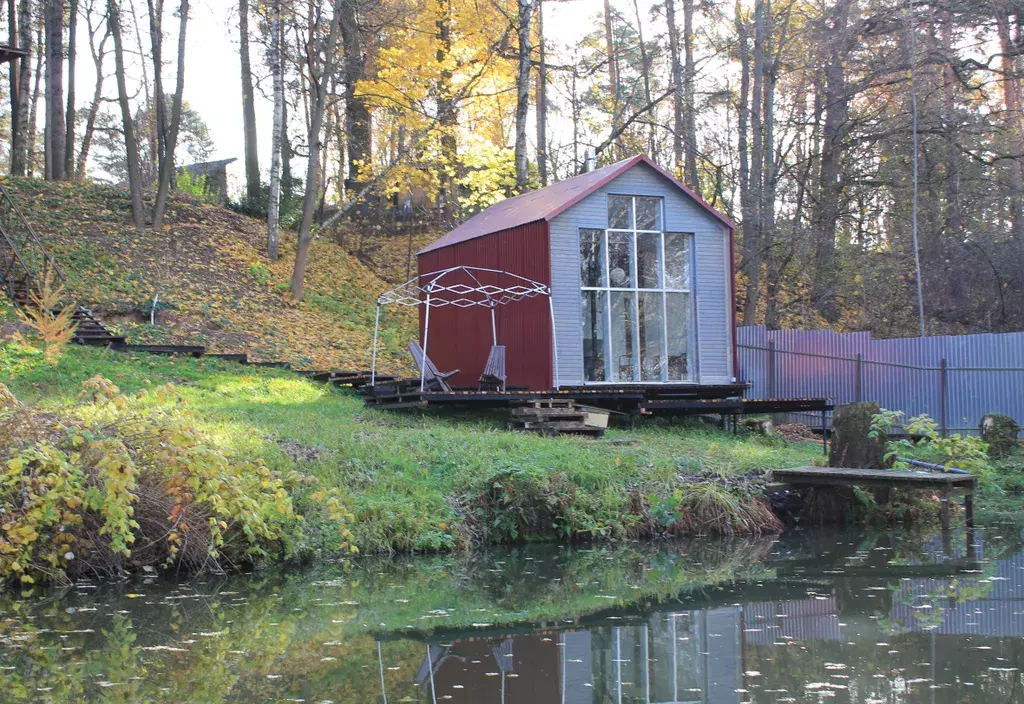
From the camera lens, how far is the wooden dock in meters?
10.8

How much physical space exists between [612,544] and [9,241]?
1387cm

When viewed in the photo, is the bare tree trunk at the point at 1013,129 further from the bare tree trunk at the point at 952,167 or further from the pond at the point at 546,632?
the pond at the point at 546,632

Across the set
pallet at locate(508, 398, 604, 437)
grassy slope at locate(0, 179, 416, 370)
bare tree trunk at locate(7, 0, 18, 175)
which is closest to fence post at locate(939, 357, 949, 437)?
pallet at locate(508, 398, 604, 437)

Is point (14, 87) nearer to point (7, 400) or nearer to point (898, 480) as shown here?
point (7, 400)

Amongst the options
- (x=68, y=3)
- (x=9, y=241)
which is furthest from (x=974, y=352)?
(x=68, y=3)

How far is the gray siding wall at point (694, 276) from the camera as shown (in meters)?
16.2

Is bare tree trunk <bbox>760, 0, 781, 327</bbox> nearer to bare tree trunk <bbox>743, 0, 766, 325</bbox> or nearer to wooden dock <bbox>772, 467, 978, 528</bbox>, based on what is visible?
bare tree trunk <bbox>743, 0, 766, 325</bbox>

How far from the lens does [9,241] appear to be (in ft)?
63.0

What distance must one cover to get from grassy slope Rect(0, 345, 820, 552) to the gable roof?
3.65m

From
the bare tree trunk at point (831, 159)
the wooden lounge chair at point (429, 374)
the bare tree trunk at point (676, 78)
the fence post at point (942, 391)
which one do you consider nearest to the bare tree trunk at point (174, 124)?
the wooden lounge chair at point (429, 374)

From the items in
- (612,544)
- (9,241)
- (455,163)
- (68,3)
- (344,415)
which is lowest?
(612,544)

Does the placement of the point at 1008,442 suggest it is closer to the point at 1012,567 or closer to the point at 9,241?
the point at 1012,567

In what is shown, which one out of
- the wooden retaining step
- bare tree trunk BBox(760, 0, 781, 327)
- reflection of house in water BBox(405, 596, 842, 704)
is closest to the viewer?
reflection of house in water BBox(405, 596, 842, 704)

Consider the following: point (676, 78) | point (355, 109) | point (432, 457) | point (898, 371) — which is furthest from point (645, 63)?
point (432, 457)
